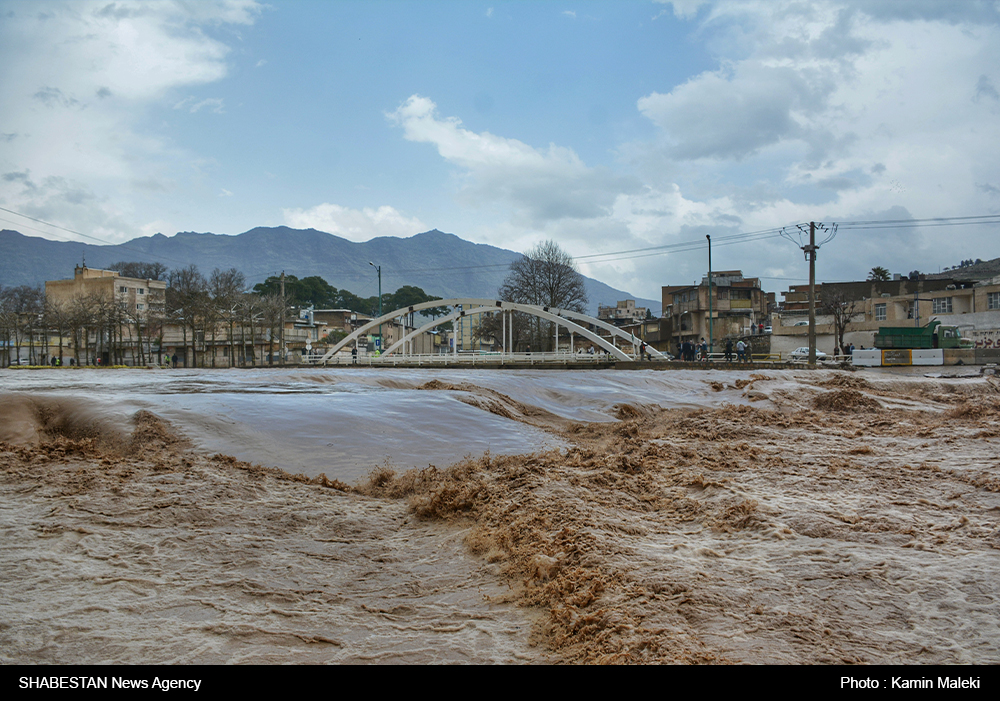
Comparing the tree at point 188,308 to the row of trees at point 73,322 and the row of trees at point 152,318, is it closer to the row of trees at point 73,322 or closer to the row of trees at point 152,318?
the row of trees at point 152,318

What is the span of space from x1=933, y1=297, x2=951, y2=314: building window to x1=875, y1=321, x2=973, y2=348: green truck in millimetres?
13705

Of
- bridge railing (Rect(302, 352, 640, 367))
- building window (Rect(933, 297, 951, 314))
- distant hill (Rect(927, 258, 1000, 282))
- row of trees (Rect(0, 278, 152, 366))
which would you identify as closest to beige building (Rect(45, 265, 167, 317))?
row of trees (Rect(0, 278, 152, 366))

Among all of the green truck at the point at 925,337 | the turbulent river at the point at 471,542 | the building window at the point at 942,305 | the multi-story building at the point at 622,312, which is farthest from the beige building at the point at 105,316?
the building window at the point at 942,305

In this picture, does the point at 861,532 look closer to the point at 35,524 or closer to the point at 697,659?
the point at 697,659

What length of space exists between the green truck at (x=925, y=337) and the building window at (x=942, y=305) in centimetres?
1370

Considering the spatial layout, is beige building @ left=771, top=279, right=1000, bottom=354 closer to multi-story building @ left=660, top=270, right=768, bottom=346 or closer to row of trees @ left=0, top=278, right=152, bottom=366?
multi-story building @ left=660, top=270, right=768, bottom=346

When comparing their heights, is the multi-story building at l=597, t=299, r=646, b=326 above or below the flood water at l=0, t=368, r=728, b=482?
above

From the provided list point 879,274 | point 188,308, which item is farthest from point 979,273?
point 188,308

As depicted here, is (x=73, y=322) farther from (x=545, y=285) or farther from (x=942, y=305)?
(x=942, y=305)

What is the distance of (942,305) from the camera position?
54.0 meters

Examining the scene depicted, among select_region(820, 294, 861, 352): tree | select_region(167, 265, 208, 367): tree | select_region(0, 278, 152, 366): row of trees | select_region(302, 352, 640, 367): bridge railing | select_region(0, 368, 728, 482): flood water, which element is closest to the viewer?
select_region(0, 368, 728, 482): flood water

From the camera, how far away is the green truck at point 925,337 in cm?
3991

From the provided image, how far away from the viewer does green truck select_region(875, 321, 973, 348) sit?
39.9 metres

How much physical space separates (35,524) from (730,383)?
2338cm
